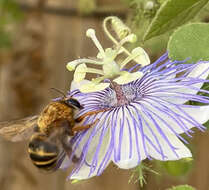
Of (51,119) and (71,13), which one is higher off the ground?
(71,13)

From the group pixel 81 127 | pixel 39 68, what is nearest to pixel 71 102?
pixel 81 127

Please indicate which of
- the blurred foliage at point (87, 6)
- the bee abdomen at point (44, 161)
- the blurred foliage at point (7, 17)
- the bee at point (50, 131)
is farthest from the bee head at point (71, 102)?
the blurred foliage at point (7, 17)

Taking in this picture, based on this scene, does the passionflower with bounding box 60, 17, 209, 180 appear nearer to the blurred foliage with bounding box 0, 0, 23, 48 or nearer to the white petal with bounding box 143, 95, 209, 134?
the white petal with bounding box 143, 95, 209, 134

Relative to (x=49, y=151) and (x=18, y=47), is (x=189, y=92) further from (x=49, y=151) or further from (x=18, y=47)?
(x=18, y=47)

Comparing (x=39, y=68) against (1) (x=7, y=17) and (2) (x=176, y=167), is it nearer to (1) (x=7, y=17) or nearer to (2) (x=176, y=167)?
(1) (x=7, y=17)

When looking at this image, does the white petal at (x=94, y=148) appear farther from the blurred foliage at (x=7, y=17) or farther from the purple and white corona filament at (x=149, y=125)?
the blurred foliage at (x=7, y=17)

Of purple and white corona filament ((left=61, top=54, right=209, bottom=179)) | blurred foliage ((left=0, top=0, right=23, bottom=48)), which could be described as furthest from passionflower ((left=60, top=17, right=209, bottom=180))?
blurred foliage ((left=0, top=0, right=23, bottom=48))

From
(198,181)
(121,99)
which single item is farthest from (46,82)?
(121,99)
